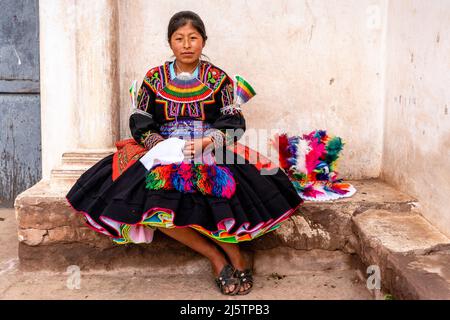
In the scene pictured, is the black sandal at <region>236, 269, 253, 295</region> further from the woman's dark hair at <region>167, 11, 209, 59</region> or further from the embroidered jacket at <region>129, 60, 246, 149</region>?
the woman's dark hair at <region>167, 11, 209, 59</region>

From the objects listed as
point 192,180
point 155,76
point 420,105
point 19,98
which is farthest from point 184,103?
point 19,98

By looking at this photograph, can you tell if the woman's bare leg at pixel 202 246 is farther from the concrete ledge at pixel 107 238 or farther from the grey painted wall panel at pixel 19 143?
the grey painted wall panel at pixel 19 143

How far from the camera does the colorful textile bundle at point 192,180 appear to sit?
2688 millimetres

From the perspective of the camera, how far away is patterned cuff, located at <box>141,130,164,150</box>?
2950 millimetres

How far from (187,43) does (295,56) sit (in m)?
1.00

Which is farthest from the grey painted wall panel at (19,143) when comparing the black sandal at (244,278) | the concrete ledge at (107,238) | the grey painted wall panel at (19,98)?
the black sandal at (244,278)

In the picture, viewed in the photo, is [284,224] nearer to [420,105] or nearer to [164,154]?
[164,154]

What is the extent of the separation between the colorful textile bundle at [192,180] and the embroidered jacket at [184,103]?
1.09 feet

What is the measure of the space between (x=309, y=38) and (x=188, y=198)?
1577 mm

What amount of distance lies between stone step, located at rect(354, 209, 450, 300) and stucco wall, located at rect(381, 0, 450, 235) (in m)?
0.12

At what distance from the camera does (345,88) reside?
3719 millimetres

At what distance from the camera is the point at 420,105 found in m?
3.10

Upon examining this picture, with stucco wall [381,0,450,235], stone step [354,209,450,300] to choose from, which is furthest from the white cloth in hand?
stucco wall [381,0,450,235]

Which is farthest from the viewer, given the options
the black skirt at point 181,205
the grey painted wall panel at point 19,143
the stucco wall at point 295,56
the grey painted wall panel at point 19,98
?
the grey painted wall panel at point 19,143
